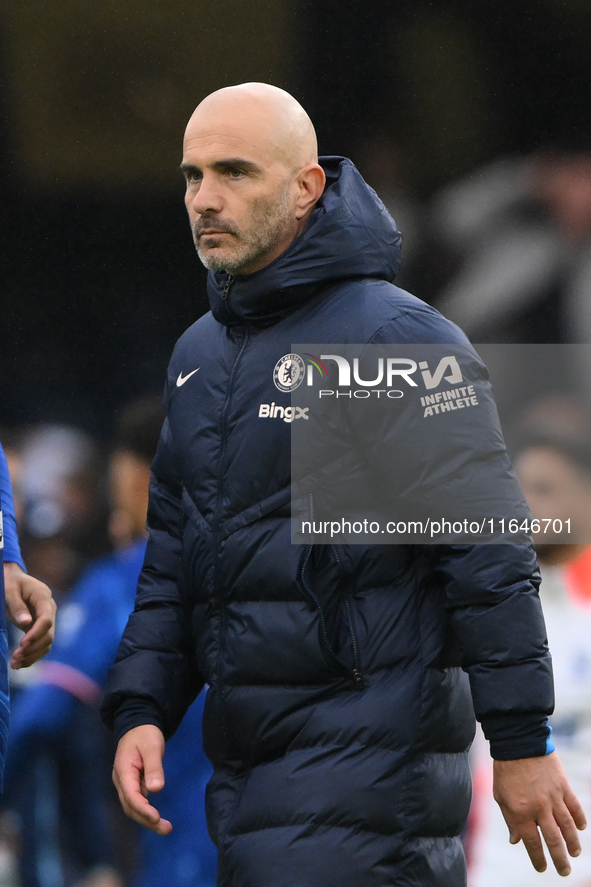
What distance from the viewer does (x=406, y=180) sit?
315cm

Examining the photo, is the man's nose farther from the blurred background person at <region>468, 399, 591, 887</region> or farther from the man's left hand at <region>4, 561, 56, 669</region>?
the blurred background person at <region>468, 399, 591, 887</region>

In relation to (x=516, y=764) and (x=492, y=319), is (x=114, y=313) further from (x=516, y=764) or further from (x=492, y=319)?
(x=516, y=764)

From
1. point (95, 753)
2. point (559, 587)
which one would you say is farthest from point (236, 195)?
point (95, 753)

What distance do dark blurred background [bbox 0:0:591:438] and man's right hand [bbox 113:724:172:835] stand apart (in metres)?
1.13

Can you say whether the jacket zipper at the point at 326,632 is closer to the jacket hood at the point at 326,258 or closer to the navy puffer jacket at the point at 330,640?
the navy puffer jacket at the point at 330,640

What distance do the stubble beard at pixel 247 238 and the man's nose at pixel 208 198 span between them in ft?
0.06

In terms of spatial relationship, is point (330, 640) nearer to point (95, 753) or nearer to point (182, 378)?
point (182, 378)

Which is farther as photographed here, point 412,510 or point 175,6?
point 175,6

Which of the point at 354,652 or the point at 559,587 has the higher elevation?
the point at 559,587

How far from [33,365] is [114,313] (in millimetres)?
241

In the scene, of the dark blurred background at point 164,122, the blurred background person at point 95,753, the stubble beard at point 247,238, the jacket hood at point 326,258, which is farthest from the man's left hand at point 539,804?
the dark blurred background at point 164,122

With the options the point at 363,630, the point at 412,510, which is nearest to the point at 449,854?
the point at 363,630

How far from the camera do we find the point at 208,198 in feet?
7.33

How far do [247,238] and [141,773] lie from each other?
955mm
